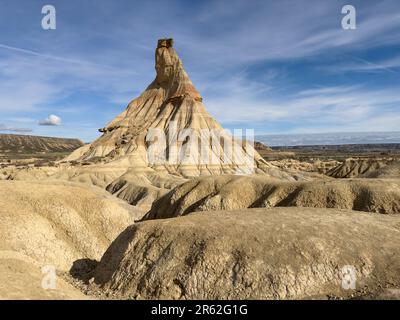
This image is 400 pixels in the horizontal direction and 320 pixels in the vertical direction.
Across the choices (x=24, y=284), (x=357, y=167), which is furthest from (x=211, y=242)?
(x=357, y=167)

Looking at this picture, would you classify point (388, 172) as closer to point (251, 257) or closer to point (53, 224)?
point (251, 257)

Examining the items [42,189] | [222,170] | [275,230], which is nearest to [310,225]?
[275,230]

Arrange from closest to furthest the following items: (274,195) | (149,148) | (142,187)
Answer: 1. (274,195)
2. (142,187)
3. (149,148)

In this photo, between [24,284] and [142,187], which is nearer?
[24,284]

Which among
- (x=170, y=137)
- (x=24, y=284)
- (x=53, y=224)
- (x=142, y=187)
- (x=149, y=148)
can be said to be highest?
(x=170, y=137)

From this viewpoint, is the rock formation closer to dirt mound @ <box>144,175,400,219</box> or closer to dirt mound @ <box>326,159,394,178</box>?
dirt mound @ <box>326,159,394,178</box>

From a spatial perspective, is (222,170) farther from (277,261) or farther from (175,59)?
(277,261)

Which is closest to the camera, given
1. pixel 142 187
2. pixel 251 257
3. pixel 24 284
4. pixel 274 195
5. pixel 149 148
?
pixel 24 284

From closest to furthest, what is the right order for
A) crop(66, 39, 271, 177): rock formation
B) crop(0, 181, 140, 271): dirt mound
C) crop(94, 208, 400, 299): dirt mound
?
crop(94, 208, 400, 299): dirt mound < crop(0, 181, 140, 271): dirt mound < crop(66, 39, 271, 177): rock formation

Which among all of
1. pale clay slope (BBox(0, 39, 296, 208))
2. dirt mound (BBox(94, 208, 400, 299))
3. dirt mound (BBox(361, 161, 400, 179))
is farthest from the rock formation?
dirt mound (BBox(94, 208, 400, 299))
